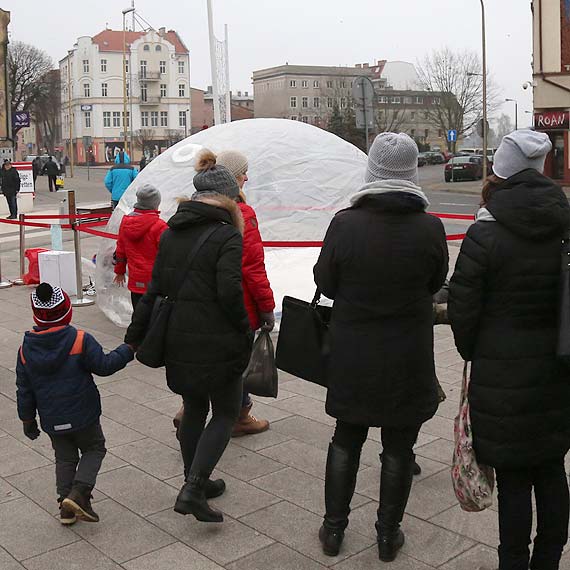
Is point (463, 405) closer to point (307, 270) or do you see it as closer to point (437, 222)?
point (437, 222)

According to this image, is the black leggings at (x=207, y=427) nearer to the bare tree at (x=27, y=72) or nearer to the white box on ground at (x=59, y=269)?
the white box on ground at (x=59, y=269)

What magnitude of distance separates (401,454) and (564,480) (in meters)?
0.71

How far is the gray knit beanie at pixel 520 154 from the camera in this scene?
338cm

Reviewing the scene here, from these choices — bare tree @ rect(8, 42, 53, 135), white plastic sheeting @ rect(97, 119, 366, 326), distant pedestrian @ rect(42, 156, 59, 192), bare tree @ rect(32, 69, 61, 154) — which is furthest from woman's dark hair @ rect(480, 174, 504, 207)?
bare tree @ rect(32, 69, 61, 154)

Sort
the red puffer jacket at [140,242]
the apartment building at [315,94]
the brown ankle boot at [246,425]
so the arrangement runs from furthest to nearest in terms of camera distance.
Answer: the apartment building at [315,94] < the red puffer jacket at [140,242] < the brown ankle boot at [246,425]

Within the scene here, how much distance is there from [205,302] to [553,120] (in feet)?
106

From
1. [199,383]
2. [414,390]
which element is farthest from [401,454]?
[199,383]

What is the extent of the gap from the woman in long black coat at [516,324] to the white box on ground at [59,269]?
865 centimetres

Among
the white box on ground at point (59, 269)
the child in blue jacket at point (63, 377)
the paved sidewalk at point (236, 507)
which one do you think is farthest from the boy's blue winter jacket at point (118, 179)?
the child in blue jacket at point (63, 377)

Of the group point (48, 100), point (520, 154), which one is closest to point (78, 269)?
point (520, 154)

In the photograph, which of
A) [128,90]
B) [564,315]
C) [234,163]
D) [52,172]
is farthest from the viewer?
[128,90]

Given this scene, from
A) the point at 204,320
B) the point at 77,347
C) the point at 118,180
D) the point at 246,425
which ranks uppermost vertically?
the point at 118,180

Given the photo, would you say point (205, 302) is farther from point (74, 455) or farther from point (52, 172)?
point (52, 172)

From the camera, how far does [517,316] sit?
3.28 meters
